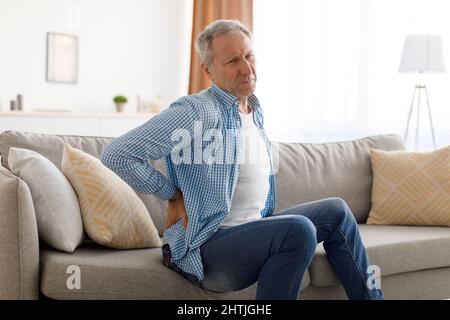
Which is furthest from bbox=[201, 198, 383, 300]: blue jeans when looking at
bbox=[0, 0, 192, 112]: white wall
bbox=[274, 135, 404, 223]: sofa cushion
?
bbox=[0, 0, 192, 112]: white wall

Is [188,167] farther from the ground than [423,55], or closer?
closer

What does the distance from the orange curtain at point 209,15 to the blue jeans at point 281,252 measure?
12.9 feet

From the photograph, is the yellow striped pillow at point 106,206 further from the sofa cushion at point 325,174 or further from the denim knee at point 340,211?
the sofa cushion at point 325,174

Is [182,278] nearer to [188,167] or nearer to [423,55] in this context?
[188,167]

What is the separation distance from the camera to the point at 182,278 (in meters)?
2.13

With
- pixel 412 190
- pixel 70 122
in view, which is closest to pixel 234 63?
pixel 412 190

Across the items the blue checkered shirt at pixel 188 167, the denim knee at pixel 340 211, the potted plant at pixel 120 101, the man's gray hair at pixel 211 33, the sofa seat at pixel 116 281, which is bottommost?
the sofa seat at pixel 116 281

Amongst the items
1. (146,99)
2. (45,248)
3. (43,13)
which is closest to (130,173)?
(45,248)

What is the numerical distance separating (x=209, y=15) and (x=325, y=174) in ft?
11.2

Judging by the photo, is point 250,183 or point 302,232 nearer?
point 302,232

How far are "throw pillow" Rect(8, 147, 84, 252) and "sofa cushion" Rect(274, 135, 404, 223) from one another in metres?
1.01

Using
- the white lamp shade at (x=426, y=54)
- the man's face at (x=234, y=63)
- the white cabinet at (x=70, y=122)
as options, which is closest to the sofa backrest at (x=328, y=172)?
the man's face at (x=234, y=63)

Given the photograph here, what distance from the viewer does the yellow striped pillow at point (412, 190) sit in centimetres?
298
